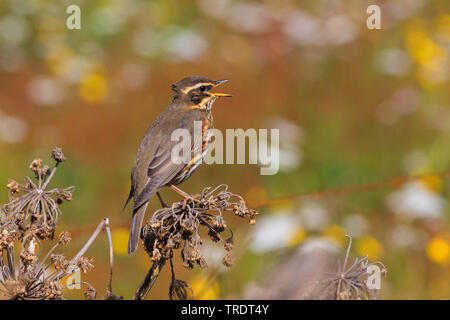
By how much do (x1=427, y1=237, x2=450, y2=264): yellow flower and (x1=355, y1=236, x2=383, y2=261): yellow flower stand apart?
46 centimetres

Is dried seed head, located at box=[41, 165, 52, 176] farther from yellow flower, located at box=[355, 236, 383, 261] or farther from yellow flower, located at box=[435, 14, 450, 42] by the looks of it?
yellow flower, located at box=[435, 14, 450, 42]

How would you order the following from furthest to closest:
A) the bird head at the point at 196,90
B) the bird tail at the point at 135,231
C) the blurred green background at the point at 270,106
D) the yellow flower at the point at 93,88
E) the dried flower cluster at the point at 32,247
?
1. the yellow flower at the point at 93,88
2. the blurred green background at the point at 270,106
3. the bird head at the point at 196,90
4. the bird tail at the point at 135,231
5. the dried flower cluster at the point at 32,247

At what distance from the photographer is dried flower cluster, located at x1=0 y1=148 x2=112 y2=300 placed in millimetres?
2832

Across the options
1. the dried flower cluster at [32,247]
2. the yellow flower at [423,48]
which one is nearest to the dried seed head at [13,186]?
the dried flower cluster at [32,247]

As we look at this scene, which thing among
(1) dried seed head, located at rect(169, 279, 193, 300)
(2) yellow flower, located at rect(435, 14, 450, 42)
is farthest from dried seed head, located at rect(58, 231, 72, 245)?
(2) yellow flower, located at rect(435, 14, 450, 42)

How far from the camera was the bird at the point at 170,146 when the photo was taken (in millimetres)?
4074

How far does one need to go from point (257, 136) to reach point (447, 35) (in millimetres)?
3850

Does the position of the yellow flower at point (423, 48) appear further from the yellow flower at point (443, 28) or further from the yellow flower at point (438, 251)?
the yellow flower at point (438, 251)

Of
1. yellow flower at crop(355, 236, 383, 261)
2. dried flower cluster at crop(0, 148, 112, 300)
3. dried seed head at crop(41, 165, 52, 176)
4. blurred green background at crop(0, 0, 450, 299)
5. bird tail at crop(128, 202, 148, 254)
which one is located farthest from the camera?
blurred green background at crop(0, 0, 450, 299)

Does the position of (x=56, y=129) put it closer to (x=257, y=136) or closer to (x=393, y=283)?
(x=257, y=136)

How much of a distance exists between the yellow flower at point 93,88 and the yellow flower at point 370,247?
4276 mm

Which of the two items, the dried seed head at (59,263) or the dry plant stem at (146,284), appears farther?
the dry plant stem at (146,284)

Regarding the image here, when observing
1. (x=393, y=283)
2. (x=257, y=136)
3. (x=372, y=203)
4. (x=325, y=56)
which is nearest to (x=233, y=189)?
(x=257, y=136)

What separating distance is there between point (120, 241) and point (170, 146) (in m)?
2.12
